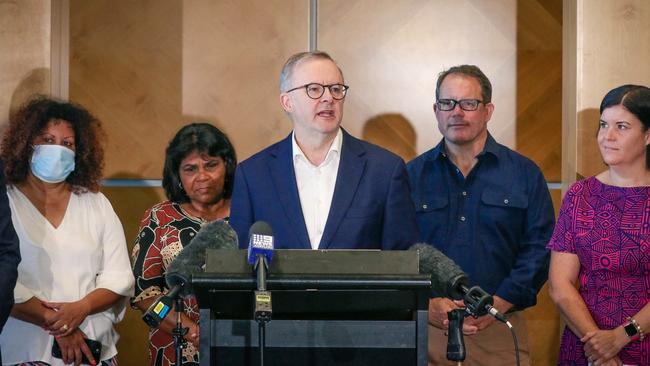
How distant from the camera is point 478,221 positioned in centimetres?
428

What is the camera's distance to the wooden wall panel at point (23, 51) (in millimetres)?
4828

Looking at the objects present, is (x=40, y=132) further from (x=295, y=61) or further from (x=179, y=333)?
(x=179, y=333)

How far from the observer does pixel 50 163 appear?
412 cm

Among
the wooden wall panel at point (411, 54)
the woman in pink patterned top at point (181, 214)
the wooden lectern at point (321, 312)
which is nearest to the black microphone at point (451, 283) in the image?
the wooden lectern at point (321, 312)

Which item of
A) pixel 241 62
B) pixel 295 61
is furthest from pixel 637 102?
pixel 241 62

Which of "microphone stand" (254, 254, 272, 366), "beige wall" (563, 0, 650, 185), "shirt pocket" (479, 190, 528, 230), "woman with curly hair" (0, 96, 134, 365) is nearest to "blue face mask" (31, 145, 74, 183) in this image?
"woman with curly hair" (0, 96, 134, 365)

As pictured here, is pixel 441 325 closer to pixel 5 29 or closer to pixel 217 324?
pixel 217 324

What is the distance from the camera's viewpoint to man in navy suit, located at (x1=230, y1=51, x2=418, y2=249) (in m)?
3.31

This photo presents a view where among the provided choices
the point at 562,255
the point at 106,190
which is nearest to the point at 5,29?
the point at 106,190

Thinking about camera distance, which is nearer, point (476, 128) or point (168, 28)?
point (476, 128)

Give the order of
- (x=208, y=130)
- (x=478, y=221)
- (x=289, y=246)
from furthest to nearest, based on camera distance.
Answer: (x=208, y=130)
(x=478, y=221)
(x=289, y=246)

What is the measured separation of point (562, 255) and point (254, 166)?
4.59 feet

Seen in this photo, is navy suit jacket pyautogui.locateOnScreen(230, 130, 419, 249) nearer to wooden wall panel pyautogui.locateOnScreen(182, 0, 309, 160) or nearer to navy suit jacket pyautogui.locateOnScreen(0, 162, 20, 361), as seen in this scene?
navy suit jacket pyautogui.locateOnScreen(0, 162, 20, 361)

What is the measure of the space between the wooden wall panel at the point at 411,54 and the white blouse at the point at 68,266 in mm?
1733
